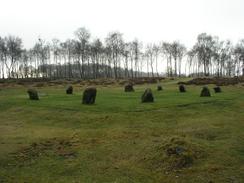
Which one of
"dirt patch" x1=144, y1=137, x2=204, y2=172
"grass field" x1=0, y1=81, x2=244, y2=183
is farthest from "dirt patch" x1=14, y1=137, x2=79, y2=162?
"dirt patch" x1=144, y1=137, x2=204, y2=172

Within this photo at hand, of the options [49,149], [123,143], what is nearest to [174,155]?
[123,143]

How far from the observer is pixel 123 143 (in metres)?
17.5

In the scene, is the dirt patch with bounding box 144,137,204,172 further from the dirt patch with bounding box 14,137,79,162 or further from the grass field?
the dirt patch with bounding box 14,137,79,162

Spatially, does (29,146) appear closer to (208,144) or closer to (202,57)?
(208,144)

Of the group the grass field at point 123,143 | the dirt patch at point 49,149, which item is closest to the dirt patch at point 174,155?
the grass field at point 123,143

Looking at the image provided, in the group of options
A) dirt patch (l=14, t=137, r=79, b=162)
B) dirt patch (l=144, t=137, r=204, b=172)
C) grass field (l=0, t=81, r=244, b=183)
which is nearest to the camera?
grass field (l=0, t=81, r=244, b=183)

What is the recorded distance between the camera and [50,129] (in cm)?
2111

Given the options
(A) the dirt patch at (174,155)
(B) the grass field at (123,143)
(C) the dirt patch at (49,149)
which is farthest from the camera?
(C) the dirt patch at (49,149)

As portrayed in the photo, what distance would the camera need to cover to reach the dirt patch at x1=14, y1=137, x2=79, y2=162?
1594 cm

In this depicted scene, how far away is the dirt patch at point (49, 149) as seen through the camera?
52.3 ft

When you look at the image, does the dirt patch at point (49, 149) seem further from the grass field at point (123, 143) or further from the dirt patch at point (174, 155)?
the dirt patch at point (174, 155)

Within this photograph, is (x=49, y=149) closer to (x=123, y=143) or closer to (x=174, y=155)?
(x=123, y=143)

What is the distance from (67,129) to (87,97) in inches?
334

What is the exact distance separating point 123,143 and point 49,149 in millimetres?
3882
